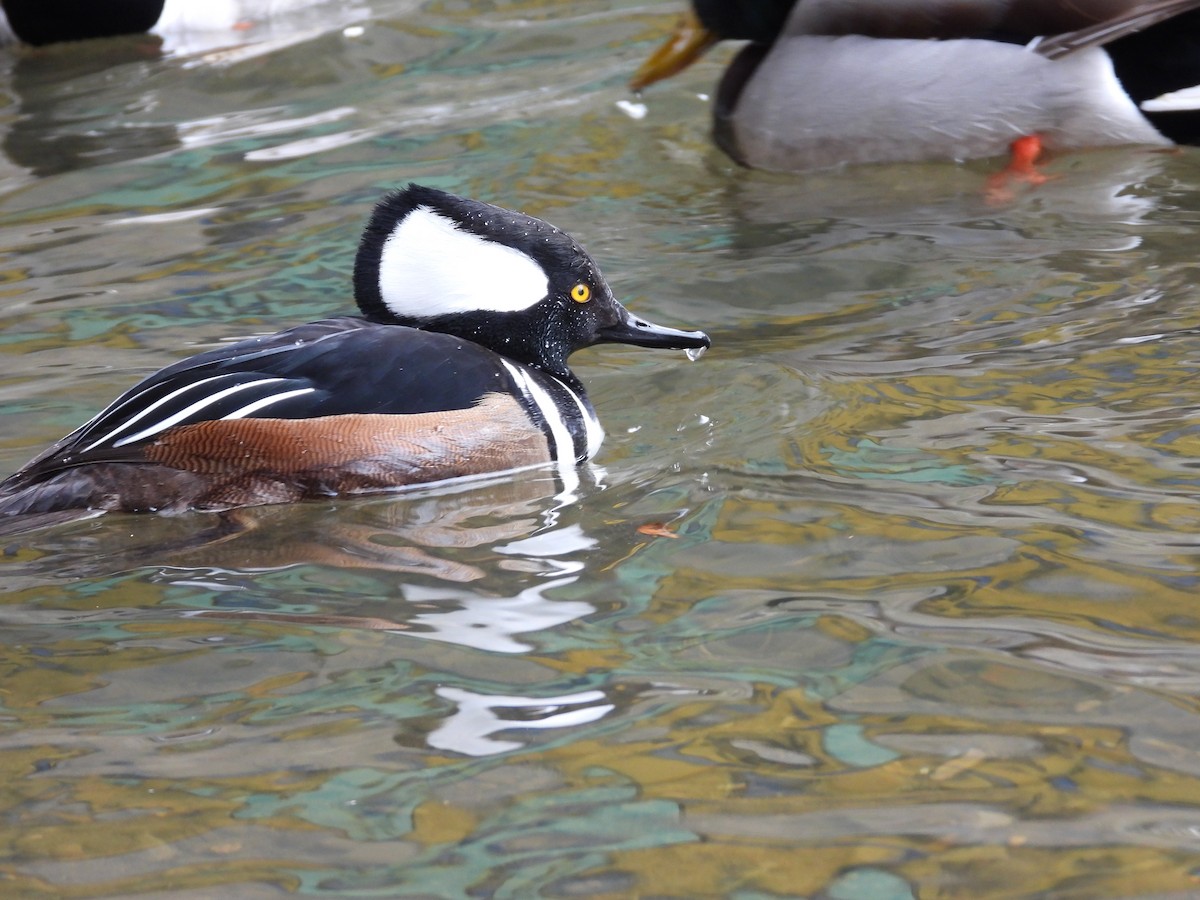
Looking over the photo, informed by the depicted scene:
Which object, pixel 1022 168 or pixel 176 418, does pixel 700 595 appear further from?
pixel 1022 168

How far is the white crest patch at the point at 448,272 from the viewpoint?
462 cm

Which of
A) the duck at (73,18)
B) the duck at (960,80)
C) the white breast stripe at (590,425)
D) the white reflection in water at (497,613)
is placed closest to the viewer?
the white reflection in water at (497,613)

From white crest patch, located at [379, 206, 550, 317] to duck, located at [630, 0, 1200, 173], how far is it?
308 centimetres

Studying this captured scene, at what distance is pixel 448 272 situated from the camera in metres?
4.71

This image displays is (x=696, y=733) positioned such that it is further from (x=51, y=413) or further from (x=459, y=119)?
(x=459, y=119)

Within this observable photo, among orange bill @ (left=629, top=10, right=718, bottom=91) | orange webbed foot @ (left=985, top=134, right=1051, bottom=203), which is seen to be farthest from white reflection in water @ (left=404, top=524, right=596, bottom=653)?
orange bill @ (left=629, top=10, right=718, bottom=91)

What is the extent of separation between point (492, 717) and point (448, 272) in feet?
5.76

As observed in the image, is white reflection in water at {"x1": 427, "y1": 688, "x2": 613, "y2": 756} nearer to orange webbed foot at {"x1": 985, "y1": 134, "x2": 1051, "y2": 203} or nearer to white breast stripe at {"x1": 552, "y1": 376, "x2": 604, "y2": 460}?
white breast stripe at {"x1": 552, "y1": 376, "x2": 604, "y2": 460}

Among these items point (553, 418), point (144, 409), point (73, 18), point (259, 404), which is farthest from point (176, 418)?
point (73, 18)

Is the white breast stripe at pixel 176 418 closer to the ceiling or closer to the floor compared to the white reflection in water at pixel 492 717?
closer to the ceiling

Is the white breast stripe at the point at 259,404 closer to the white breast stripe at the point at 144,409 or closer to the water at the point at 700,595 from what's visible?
the white breast stripe at the point at 144,409

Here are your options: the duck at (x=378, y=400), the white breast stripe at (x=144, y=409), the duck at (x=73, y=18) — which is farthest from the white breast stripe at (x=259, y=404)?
the duck at (x=73, y=18)

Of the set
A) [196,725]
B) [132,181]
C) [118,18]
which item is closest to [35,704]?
[196,725]

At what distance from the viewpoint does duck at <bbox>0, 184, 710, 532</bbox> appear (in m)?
4.30
